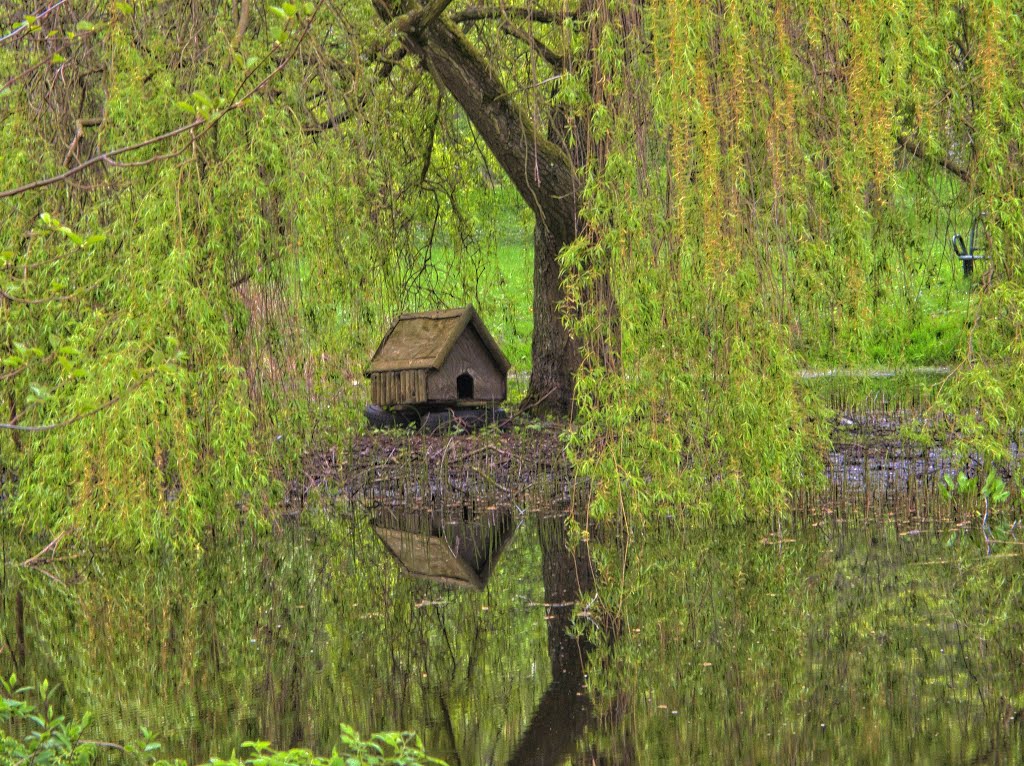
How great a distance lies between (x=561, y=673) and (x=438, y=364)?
5063mm

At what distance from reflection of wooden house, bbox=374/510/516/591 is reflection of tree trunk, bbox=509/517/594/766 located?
11.6 inches

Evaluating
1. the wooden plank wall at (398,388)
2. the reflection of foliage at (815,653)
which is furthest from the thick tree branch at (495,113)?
the reflection of foliage at (815,653)

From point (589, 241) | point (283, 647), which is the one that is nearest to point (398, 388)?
point (589, 241)

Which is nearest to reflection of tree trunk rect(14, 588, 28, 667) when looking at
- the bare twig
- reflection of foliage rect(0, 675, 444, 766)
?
the bare twig

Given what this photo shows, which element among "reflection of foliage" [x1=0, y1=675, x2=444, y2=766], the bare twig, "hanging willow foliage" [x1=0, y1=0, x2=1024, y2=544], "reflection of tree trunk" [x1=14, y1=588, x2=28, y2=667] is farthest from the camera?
the bare twig

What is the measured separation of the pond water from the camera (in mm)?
4066

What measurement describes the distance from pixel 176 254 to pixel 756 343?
92.8 inches

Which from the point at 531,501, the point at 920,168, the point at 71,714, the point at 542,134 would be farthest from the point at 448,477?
the point at 71,714

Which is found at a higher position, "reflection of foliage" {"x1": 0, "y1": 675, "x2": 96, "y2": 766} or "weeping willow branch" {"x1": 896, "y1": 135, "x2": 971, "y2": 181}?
"weeping willow branch" {"x1": 896, "y1": 135, "x2": 971, "y2": 181}

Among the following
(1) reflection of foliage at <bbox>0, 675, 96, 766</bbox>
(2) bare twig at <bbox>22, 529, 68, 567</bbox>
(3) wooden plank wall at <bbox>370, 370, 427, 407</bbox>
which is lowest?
(1) reflection of foliage at <bbox>0, 675, 96, 766</bbox>

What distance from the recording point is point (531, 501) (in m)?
8.30

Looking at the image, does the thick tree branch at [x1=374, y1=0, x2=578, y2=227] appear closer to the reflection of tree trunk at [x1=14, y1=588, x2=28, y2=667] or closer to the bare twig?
the bare twig

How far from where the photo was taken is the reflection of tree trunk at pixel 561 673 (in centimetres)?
396

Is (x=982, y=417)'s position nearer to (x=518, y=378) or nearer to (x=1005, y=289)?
(x=1005, y=289)
